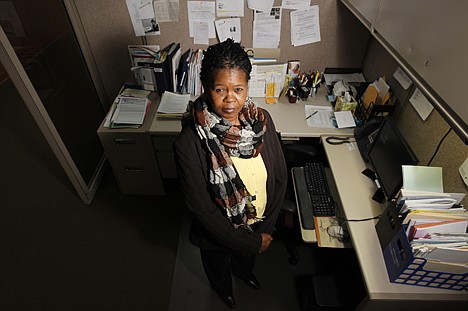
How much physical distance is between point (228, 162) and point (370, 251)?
27.5 inches

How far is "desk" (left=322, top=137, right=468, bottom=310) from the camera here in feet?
3.49

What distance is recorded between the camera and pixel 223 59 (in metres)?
0.98

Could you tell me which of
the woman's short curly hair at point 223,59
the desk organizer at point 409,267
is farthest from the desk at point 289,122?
the woman's short curly hair at point 223,59

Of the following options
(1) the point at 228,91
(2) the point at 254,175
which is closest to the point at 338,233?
(2) the point at 254,175

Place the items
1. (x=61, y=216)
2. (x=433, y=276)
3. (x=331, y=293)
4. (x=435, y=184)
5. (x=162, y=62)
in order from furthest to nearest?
1. (x=61, y=216)
2. (x=162, y=62)
3. (x=331, y=293)
4. (x=435, y=184)
5. (x=433, y=276)

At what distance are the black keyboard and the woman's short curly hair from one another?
83 centimetres

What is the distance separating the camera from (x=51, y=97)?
76.4 inches

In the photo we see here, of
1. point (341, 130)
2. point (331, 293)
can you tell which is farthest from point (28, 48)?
point (331, 293)

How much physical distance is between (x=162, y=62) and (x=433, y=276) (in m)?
1.79

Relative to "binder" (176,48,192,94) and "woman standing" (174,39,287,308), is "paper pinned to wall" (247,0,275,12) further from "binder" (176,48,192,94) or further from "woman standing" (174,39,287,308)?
"woman standing" (174,39,287,308)

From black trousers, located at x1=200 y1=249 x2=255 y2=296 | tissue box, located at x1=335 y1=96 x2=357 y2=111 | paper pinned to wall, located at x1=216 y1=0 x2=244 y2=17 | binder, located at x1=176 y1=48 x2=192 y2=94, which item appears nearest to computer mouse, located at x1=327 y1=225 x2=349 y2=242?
black trousers, located at x1=200 y1=249 x2=255 y2=296

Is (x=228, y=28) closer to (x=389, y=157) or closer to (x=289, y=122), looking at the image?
(x=289, y=122)

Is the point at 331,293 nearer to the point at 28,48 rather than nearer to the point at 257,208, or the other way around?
the point at 257,208

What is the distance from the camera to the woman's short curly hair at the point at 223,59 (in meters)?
0.98
